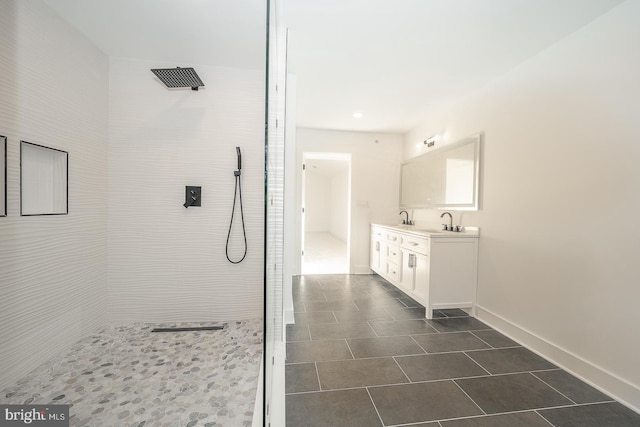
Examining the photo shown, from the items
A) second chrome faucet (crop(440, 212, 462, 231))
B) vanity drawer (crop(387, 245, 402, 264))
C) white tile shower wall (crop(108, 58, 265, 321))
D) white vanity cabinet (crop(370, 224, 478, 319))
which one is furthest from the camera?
vanity drawer (crop(387, 245, 402, 264))

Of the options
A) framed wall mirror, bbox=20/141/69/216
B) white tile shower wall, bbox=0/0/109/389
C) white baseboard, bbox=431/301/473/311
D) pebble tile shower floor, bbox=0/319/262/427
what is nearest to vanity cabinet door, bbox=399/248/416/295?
white baseboard, bbox=431/301/473/311

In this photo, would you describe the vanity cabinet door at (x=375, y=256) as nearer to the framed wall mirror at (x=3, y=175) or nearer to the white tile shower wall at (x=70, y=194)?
the white tile shower wall at (x=70, y=194)

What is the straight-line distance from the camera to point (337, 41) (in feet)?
6.13

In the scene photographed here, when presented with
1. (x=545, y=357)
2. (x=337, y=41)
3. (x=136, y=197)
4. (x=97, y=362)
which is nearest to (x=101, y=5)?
(x=136, y=197)

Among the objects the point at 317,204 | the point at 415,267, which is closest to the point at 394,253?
the point at 415,267

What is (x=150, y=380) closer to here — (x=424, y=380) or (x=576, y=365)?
(x=424, y=380)

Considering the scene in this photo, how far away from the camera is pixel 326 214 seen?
1015 centimetres

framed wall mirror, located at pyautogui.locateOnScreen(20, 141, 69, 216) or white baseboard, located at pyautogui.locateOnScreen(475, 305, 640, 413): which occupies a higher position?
framed wall mirror, located at pyautogui.locateOnScreen(20, 141, 69, 216)

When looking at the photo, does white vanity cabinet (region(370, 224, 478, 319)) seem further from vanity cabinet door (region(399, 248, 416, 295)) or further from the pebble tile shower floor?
the pebble tile shower floor

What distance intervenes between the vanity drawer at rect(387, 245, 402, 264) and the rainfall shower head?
2.76 m

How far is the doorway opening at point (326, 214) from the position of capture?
16.6 feet

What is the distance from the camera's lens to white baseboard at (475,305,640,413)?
1.37 metres

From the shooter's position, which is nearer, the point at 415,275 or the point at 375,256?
the point at 415,275

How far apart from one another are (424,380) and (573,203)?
1583mm
